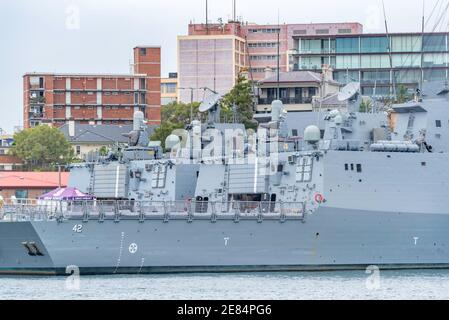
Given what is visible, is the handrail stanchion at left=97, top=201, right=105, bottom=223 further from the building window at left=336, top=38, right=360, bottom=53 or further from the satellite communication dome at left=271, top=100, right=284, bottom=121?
the building window at left=336, top=38, right=360, bottom=53

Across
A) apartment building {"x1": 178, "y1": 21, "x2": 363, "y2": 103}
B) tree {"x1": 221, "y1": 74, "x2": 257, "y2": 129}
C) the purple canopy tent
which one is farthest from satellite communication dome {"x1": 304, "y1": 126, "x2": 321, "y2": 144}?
apartment building {"x1": 178, "y1": 21, "x2": 363, "y2": 103}

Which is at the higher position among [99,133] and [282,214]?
[99,133]

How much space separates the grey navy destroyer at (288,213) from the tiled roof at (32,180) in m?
28.9

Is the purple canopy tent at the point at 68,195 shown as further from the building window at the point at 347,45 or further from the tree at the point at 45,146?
the building window at the point at 347,45

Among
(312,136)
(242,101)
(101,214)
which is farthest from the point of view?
(242,101)

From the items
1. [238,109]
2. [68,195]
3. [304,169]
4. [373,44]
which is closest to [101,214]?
[68,195]

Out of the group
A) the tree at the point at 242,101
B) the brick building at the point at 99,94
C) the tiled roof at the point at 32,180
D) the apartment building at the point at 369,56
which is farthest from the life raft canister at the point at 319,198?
the brick building at the point at 99,94

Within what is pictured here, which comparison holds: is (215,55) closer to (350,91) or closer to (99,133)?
(99,133)

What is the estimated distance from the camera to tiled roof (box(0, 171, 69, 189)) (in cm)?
7300

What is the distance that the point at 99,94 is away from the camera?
102 metres

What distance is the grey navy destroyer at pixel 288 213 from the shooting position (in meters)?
39.5

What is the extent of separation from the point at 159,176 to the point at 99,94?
183ft
